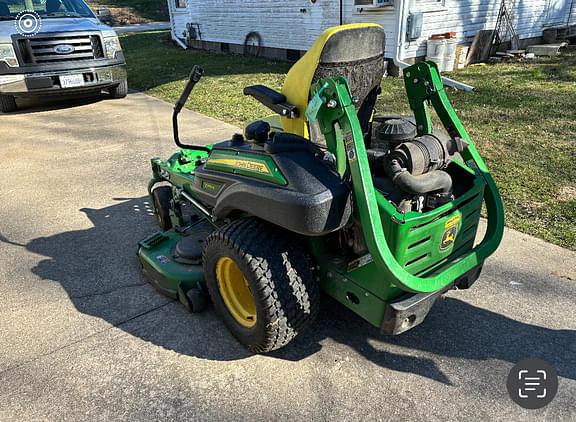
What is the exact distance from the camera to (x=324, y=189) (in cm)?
204

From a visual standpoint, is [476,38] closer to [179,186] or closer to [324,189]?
[179,186]

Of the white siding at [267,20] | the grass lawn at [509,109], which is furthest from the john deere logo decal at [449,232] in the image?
the white siding at [267,20]

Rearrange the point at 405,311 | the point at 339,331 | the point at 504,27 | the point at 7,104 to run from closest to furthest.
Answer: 1. the point at 405,311
2. the point at 339,331
3. the point at 7,104
4. the point at 504,27

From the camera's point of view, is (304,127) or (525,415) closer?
(525,415)

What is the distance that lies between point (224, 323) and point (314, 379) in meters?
0.64

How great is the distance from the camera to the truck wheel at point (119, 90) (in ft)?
29.1

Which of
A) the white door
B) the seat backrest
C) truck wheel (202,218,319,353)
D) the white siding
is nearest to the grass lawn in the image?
the white siding

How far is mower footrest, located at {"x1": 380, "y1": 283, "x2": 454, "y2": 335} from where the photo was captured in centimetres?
211

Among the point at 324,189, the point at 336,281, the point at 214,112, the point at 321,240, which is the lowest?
the point at 214,112

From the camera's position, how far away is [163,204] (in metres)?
3.77

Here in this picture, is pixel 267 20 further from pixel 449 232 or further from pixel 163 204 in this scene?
pixel 449 232

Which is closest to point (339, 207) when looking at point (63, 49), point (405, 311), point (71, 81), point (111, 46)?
point (405, 311)

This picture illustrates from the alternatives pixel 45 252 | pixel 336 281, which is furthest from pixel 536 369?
pixel 45 252

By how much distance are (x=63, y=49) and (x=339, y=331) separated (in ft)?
23.4
